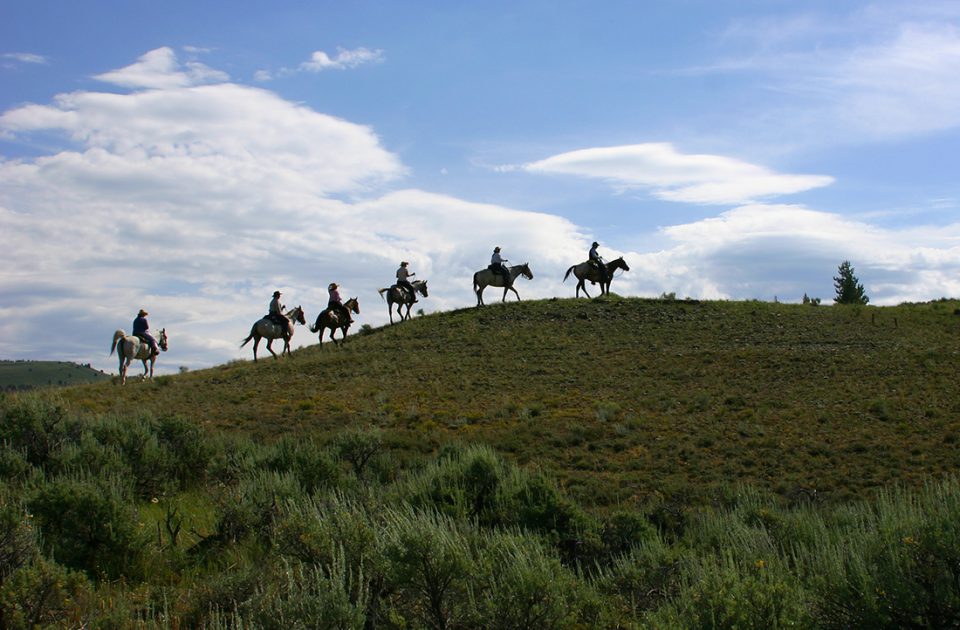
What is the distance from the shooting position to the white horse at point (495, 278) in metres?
43.0

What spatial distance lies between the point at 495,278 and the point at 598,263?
5187 millimetres

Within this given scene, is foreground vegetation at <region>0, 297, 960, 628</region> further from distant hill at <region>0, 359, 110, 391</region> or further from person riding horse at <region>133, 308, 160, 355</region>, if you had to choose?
distant hill at <region>0, 359, 110, 391</region>

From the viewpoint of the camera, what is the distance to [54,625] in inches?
266

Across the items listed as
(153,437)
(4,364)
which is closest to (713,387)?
(153,437)


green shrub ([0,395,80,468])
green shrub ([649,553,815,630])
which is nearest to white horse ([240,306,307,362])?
green shrub ([0,395,80,468])

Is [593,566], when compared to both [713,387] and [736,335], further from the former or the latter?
[736,335]

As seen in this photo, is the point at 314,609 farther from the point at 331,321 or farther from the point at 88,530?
the point at 331,321

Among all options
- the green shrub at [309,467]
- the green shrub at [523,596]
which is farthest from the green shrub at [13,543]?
the green shrub at [309,467]

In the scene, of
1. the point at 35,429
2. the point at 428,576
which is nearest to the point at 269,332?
the point at 35,429

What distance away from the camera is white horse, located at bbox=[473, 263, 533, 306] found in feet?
141

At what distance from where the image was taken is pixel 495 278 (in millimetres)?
42969

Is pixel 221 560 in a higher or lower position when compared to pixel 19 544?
lower

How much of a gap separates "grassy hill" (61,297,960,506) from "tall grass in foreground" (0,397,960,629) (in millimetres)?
5215

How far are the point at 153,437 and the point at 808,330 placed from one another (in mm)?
27697
